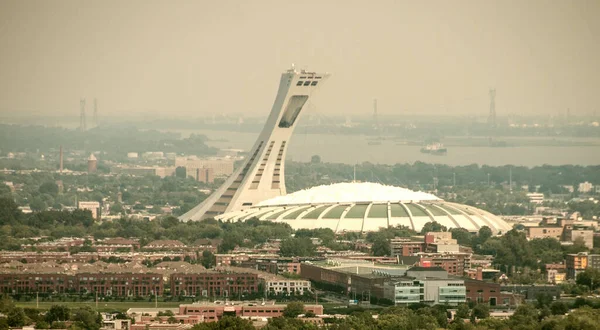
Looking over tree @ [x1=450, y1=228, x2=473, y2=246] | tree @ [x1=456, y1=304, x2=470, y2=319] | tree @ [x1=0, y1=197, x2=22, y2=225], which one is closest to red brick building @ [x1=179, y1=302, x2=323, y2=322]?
tree @ [x1=456, y1=304, x2=470, y2=319]

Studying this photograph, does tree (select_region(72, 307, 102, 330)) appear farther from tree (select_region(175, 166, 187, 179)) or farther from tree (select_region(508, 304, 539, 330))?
tree (select_region(175, 166, 187, 179))

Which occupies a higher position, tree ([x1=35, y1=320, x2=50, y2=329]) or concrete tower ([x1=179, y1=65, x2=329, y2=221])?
concrete tower ([x1=179, y1=65, x2=329, y2=221])

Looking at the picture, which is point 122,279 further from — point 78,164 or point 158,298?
point 78,164

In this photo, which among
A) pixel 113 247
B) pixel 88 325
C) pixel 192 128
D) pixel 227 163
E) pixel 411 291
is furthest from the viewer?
pixel 192 128

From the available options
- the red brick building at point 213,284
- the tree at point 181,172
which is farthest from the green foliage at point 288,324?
the tree at point 181,172

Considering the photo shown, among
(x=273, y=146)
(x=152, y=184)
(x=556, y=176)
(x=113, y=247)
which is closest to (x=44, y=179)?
(x=152, y=184)

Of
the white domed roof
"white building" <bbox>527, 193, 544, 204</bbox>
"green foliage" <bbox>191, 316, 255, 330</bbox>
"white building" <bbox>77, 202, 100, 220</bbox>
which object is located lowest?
"green foliage" <bbox>191, 316, 255, 330</bbox>

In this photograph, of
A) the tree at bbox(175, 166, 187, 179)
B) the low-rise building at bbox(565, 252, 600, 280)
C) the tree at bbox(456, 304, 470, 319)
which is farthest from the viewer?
the tree at bbox(175, 166, 187, 179)
